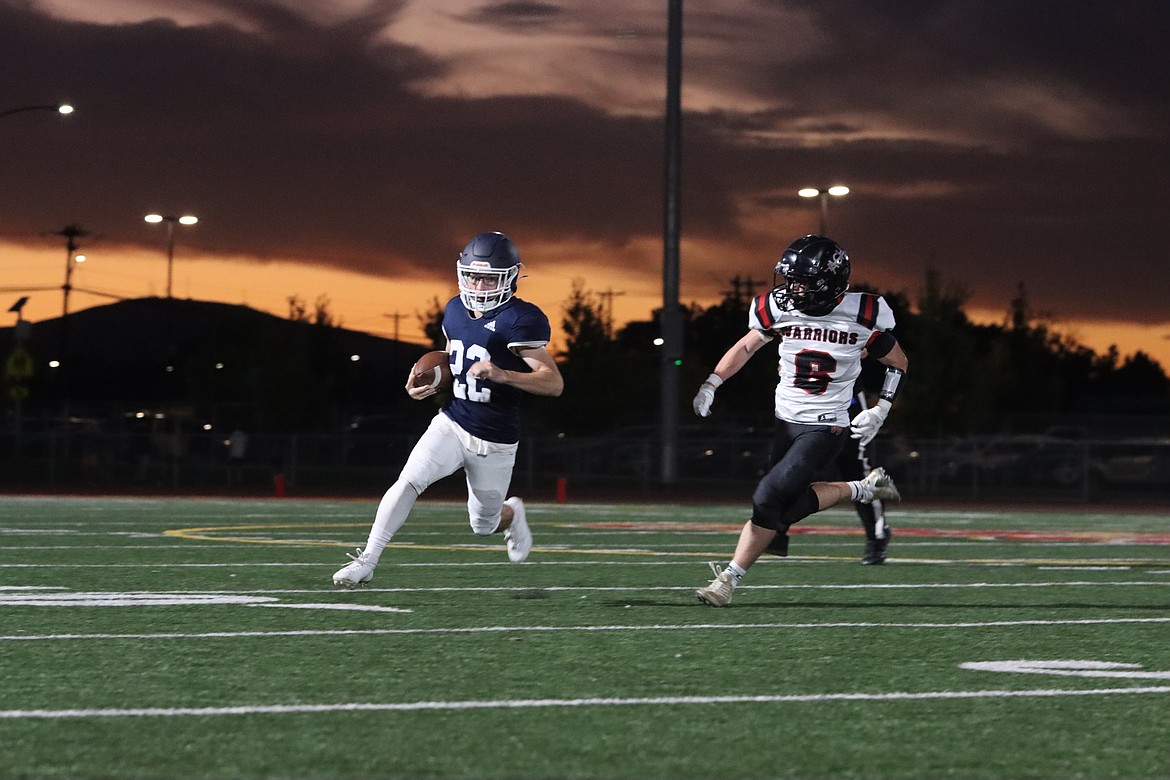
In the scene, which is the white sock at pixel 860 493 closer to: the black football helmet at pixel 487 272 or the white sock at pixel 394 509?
the black football helmet at pixel 487 272

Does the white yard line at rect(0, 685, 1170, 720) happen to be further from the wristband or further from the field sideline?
the wristband

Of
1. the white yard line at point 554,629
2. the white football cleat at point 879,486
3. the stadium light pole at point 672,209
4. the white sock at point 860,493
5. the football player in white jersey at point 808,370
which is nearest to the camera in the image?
the white yard line at point 554,629

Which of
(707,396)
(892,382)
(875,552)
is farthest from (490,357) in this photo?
(875,552)

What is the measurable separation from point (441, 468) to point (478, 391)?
17.0 inches

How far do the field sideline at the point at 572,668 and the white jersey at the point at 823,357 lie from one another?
0.98m

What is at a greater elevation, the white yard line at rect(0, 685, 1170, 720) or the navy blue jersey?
the navy blue jersey

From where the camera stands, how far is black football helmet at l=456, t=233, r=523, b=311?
9.39 meters

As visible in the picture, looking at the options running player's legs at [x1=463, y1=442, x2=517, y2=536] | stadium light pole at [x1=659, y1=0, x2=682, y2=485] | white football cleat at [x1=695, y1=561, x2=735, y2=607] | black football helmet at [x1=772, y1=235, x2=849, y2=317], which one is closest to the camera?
white football cleat at [x1=695, y1=561, x2=735, y2=607]

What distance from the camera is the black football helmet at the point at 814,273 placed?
9328 millimetres

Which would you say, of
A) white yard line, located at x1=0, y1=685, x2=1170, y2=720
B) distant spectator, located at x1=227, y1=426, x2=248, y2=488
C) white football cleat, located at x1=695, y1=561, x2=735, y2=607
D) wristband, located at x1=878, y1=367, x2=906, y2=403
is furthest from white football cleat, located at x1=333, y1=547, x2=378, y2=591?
distant spectator, located at x1=227, y1=426, x2=248, y2=488

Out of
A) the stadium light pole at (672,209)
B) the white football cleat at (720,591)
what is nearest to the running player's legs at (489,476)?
the white football cleat at (720,591)

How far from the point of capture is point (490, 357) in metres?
9.43

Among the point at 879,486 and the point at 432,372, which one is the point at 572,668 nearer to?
the point at 432,372

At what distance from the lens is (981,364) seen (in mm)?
53125
